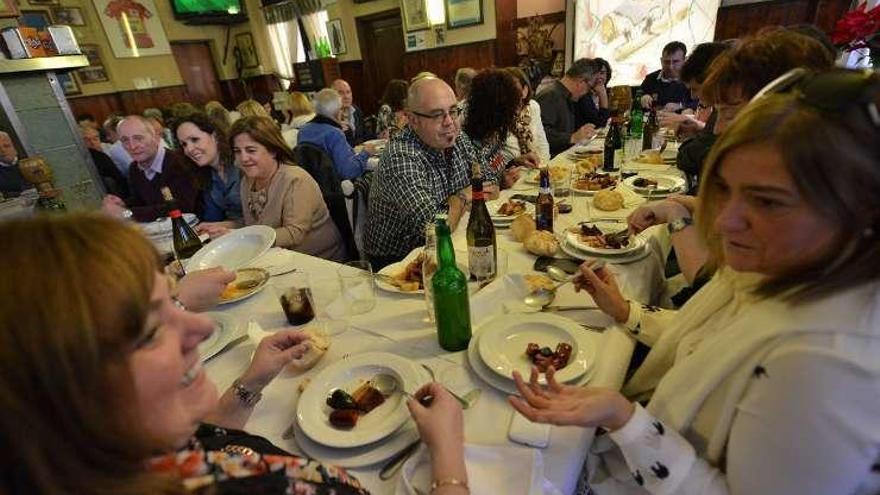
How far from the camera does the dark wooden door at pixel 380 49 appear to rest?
24.2ft

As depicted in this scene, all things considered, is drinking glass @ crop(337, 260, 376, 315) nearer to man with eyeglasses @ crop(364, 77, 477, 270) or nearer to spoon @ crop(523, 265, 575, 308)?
spoon @ crop(523, 265, 575, 308)

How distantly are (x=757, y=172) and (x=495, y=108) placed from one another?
2314 millimetres

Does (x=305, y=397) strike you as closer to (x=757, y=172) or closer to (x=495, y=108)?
(x=757, y=172)

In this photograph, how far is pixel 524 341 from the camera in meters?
1.02

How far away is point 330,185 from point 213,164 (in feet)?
2.54

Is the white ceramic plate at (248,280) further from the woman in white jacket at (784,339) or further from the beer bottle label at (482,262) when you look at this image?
the woman in white jacket at (784,339)

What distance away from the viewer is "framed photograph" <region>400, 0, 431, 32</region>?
21.6 ft

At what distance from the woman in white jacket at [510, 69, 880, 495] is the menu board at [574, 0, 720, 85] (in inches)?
221

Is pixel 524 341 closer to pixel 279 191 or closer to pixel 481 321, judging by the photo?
pixel 481 321

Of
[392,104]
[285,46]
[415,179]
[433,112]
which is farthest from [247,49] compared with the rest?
[415,179]

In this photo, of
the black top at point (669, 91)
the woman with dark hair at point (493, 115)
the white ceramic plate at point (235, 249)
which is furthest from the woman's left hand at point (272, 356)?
the black top at point (669, 91)

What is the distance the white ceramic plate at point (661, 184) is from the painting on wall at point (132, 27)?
925 centimetres

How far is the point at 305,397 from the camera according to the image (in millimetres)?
882

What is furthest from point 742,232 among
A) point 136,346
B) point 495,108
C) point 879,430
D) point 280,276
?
point 495,108
